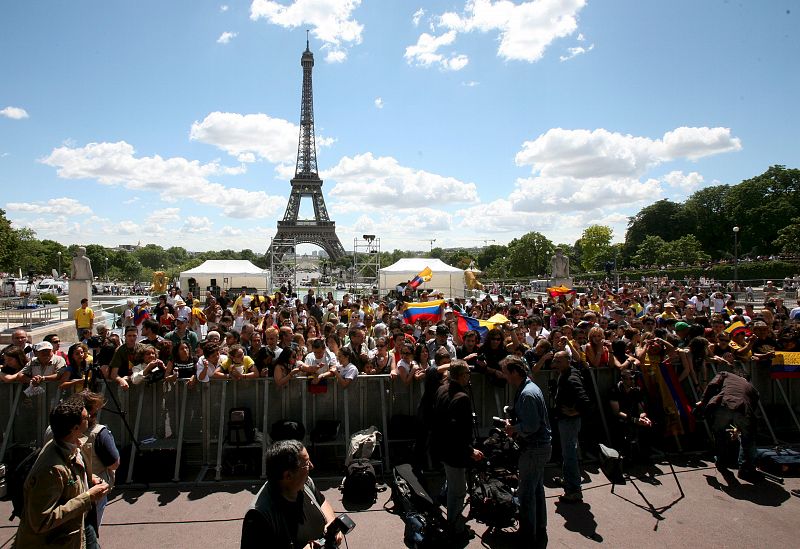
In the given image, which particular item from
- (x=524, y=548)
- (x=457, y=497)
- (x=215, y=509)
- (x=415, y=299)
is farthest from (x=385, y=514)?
(x=415, y=299)

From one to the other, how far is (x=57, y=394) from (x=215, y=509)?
2.83 metres

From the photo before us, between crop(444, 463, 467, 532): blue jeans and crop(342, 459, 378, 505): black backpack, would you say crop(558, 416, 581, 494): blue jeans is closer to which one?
crop(444, 463, 467, 532): blue jeans

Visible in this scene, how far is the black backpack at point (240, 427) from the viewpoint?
20.4ft

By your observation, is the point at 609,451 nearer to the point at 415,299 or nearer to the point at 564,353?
the point at 564,353

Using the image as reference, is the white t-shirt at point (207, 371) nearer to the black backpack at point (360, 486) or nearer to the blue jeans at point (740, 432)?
the black backpack at point (360, 486)

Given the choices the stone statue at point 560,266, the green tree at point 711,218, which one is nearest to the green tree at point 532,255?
the green tree at point 711,218

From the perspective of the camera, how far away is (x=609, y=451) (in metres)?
5.90

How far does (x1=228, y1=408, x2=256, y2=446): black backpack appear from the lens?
6207mm

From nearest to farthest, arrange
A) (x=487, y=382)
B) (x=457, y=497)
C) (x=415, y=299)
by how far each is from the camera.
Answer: (x=457, y=497) < (x=487, y=382) < (x=415, y=299)

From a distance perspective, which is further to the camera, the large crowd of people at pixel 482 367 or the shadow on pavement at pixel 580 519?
the shadow on pavement at pixel 580 519

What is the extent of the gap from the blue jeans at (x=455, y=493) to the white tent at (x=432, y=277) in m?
23.8

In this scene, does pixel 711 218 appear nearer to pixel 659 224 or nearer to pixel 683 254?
pixel 659 224

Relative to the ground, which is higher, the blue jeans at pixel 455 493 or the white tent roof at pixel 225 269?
the white tent roof at pixel 225 269

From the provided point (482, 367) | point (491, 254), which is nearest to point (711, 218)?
point (491, 254)
